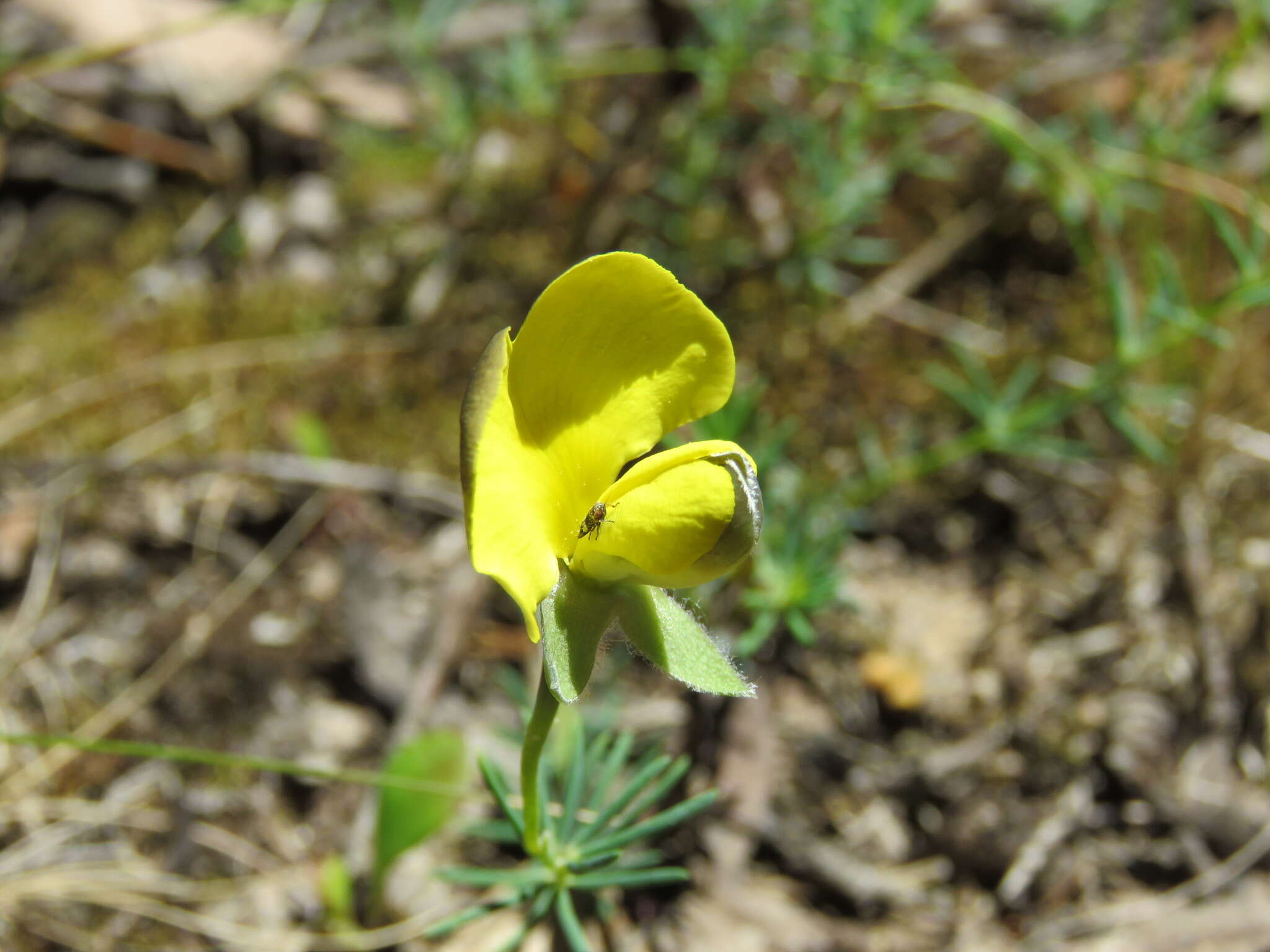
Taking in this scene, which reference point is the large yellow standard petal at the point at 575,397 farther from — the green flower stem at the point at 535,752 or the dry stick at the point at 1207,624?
the dry stick at the point at 1207,624

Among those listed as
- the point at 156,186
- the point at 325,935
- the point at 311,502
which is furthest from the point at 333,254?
the point at 325,935

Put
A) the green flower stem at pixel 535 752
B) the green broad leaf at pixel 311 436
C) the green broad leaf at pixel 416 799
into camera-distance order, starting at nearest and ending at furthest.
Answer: the green flower stem at pixel 535 752 < the green broad leaf at pixel 416 799 < the green broad leaf at pixel 311 436

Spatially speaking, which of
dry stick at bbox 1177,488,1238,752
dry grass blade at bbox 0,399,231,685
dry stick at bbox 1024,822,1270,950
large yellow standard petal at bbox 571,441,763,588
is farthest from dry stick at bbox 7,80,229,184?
dry stick at bbox 1024,822,1270,950

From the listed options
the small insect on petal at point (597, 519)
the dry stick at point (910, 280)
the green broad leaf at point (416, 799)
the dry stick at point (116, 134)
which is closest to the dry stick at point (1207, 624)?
the dry stick at point (910, 280)

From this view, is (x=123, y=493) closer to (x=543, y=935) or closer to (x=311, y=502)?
(x=311, y=502)

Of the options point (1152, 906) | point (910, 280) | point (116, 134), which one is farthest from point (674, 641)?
point (116, 134)
